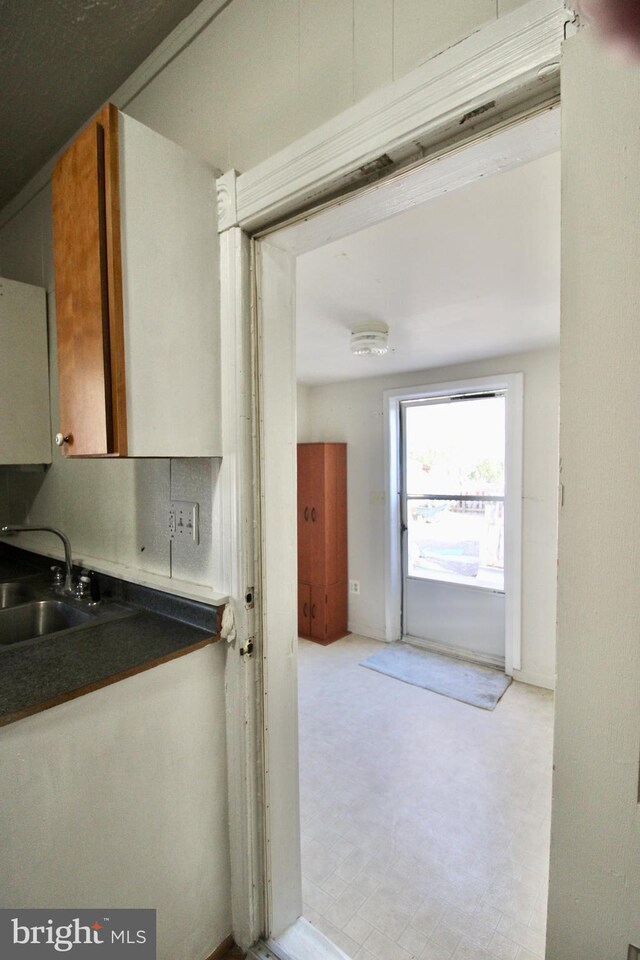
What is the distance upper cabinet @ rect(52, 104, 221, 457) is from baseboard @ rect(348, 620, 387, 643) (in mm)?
3258

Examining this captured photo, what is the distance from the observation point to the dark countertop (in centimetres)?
84

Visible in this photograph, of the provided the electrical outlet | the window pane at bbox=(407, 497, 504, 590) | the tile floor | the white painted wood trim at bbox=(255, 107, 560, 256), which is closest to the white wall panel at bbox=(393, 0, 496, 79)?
the white painted wood trim at bbox=(255, 107, 560, 256)

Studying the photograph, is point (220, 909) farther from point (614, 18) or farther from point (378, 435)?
point (378, 435)

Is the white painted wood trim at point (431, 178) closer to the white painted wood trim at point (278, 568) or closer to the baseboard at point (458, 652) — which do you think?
the white painted wood trim at point (278, 568)

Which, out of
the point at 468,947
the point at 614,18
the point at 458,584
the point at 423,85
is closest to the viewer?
the point at 614,18

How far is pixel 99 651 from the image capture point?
1029 millimetres

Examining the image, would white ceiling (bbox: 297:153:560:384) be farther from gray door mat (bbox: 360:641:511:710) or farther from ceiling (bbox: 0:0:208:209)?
gray door mat (bbox: 360:641:511:710)

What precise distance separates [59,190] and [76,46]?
0.51 meters

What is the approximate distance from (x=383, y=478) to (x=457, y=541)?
823mm

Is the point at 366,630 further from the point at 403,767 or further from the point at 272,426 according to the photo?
the point at 272,426

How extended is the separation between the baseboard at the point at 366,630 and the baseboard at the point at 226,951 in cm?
280

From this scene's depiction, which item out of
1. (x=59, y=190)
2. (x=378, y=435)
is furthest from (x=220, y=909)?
(x=378, y=435)

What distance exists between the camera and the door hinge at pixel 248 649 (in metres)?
1.08

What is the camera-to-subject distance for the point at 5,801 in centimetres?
78
